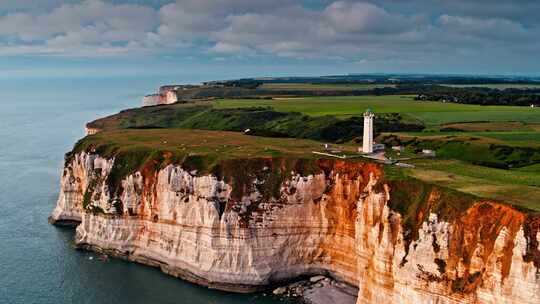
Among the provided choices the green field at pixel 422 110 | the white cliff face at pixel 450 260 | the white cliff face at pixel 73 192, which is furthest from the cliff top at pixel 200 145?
the green field at pixel 422 110

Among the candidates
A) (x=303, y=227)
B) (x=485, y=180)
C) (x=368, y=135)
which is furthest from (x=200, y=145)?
(x=485, y=180)

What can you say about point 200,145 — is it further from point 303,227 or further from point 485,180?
point 485,180

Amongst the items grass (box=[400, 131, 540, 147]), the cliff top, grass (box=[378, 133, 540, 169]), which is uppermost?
the cliff top

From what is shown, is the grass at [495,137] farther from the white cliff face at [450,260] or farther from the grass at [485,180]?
the white cliff face at [450,260]

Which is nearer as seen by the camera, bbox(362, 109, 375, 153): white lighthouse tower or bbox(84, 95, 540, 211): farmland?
bbox(84, 95, 540, 211): farmland

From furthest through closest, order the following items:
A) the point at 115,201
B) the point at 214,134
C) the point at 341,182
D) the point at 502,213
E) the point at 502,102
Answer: the point at 502,102, the point at 214,134, the point at 115,201, the point at 341,182, the point at 502,213

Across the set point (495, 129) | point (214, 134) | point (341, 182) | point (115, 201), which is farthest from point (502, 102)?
point (115, 201)

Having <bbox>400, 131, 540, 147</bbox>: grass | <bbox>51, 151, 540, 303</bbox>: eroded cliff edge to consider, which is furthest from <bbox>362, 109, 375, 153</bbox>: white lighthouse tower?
<bbox>400, 131, 540, 147</bbox>: grass

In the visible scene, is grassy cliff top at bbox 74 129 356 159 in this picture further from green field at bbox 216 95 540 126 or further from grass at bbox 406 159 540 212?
green field at bbox 216 95 540 126

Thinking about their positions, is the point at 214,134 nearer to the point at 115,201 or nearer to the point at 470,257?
the point at 115,201
